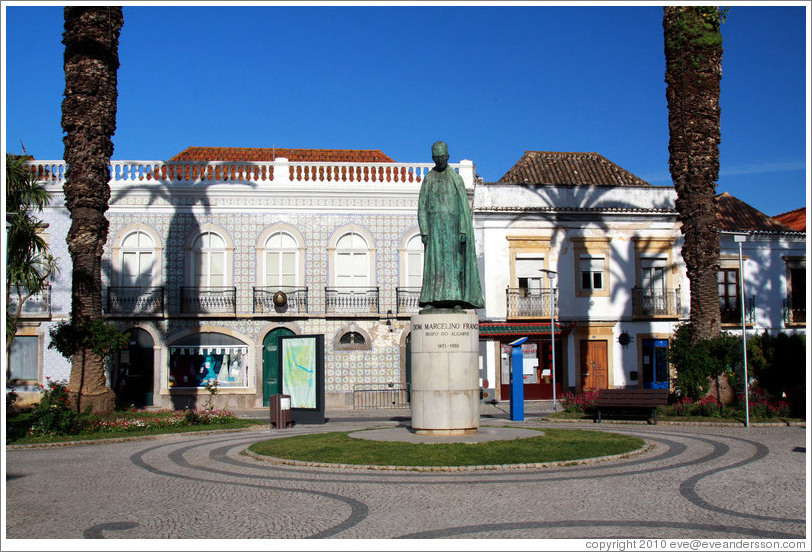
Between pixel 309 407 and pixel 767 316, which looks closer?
pixel 309 407

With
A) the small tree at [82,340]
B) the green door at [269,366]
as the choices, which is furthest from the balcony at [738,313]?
the small tree at [82,340]

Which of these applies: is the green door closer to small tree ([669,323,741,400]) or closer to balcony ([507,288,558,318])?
balcony ([507,288,558,318])

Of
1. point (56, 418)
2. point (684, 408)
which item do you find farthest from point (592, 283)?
point (56, 418)

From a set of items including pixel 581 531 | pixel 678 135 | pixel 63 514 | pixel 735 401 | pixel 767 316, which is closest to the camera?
pixel 581 531

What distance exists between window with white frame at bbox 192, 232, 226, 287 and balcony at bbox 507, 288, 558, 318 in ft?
36.3

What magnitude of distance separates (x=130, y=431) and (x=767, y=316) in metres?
26.5

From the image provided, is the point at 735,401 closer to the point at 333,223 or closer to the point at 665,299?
the point at 665,299

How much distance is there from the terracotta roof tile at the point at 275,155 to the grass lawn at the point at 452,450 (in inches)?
905

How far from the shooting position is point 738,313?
3384 cm

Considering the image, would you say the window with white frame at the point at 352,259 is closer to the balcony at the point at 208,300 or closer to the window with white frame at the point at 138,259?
the balcony at the point at 208,300

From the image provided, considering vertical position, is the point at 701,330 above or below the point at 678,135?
below

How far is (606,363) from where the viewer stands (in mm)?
32500

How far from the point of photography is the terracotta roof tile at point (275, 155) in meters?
35.8

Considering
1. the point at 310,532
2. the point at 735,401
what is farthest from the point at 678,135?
the point at 310,532
